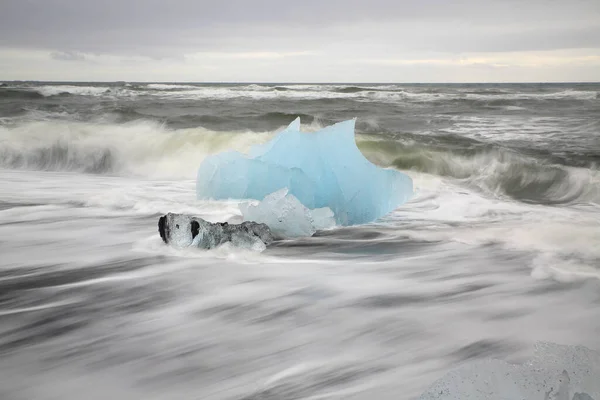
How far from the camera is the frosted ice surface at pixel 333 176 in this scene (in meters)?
3.72

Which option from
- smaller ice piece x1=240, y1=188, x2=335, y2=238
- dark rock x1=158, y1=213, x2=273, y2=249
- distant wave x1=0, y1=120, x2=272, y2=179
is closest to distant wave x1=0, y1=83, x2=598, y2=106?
distant wave x1=0, y1=120, x2=272, y2=179

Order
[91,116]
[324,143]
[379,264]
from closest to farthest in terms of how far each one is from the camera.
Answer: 1. [379,264]
2. [324,143]
3. [91,116]

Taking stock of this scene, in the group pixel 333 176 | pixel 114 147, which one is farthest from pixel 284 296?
pixel 114 147

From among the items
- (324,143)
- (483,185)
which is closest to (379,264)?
(324,143)

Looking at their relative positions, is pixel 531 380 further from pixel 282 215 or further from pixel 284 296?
pixel 282 215

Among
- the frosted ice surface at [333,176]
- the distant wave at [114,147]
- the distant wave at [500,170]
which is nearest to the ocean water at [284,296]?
the distant wave at [500,170]

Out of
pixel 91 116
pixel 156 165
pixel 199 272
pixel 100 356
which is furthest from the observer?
pixel 91 116

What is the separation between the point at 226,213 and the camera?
402cm

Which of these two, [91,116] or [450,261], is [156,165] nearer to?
[450,261]

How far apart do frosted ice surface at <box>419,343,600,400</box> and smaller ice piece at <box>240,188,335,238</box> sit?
1562 mm

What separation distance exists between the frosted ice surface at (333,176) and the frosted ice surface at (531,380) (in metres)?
1.89

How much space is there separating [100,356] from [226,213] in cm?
206

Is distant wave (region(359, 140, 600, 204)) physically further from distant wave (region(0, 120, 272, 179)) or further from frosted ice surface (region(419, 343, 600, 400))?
frosted ice surface (region(419, 343, 600, 400))

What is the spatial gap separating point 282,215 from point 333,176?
22.3 inches
